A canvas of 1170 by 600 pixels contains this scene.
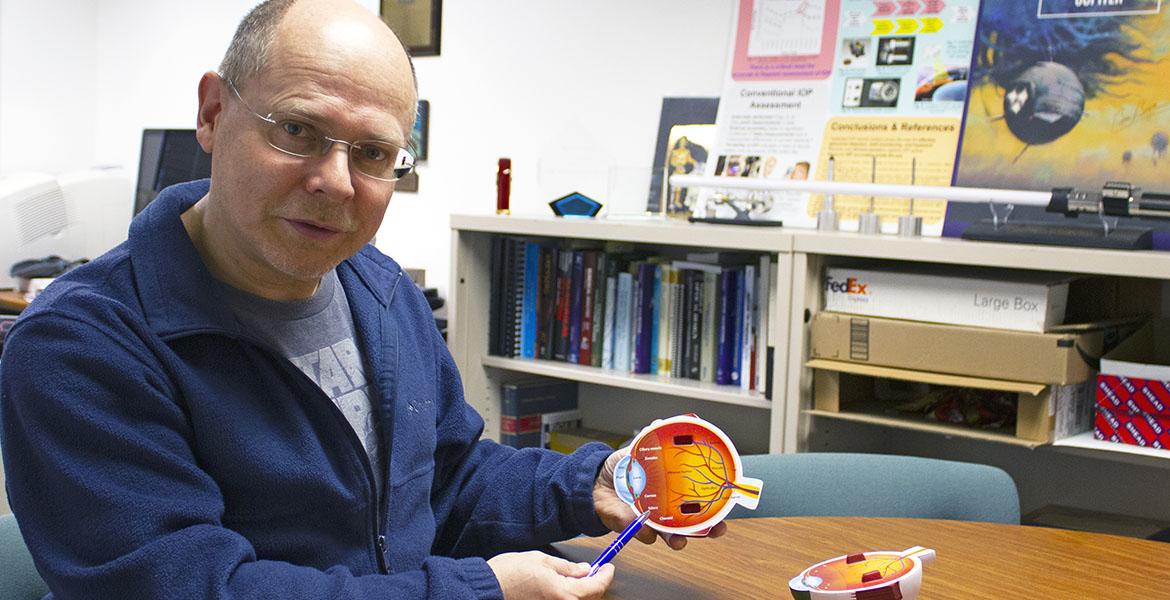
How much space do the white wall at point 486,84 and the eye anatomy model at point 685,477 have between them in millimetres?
1828

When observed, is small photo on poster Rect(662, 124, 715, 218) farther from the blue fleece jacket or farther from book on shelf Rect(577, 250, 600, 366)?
the blue fleece jacket

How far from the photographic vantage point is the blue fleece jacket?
101 centimetres

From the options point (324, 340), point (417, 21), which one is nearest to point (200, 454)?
point (324, 340)

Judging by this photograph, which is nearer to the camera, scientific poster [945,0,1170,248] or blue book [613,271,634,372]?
scientific poster [945,0,1170,248]

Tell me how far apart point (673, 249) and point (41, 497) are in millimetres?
2041

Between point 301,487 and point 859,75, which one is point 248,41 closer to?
point 301,487

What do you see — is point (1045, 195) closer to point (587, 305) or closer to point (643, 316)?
point (643, 316)

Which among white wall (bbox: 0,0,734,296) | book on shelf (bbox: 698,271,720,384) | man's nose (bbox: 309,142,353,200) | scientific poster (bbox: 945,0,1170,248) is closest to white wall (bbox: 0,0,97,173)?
white wall (bbox: 0,0,734,296)

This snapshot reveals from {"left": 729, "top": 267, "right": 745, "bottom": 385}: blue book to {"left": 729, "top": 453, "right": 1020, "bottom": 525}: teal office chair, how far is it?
80 centimetres

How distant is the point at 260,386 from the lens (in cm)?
119

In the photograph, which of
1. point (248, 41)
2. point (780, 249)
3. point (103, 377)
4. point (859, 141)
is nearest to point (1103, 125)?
point (859, 141)

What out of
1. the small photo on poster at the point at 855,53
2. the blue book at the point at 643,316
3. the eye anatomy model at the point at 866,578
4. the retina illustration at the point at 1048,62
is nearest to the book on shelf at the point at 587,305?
the blue book at the point at 643,316

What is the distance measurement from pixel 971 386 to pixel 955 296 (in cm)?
18

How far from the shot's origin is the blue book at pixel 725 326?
267 centimetres
